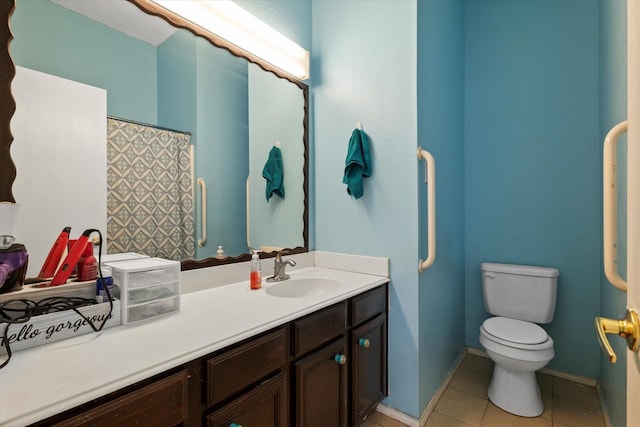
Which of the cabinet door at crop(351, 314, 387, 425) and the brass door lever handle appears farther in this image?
the cabinet door at crop(351, 314, 387, 425)

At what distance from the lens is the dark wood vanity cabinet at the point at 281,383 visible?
707 millimetres

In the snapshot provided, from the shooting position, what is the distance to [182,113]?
1.34 meters

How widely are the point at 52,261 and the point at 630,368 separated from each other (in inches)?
59.6

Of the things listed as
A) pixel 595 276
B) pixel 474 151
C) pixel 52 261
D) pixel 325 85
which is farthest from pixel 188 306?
pixel 595 276

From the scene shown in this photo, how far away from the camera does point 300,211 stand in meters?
1.93

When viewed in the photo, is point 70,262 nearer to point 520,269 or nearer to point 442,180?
point 442,180

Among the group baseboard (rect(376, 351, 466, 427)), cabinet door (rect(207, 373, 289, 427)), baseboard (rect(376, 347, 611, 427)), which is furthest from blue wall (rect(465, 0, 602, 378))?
cabinet door (rect(207, 373, 289, 427))

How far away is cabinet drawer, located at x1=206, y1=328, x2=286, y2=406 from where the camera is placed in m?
0.85

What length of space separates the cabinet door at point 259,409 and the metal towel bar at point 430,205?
0.93 m

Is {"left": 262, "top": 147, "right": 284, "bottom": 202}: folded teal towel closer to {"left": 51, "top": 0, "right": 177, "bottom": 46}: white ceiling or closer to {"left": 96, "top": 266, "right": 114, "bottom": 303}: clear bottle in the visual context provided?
{"left": 51, "top": 0, "right": 177, "bottom": 46}: white ceiling

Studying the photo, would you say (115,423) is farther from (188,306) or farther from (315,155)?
(315,155)

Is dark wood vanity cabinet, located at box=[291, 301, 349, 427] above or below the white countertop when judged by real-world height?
below

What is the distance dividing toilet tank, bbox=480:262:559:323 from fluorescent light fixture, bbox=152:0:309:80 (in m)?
1.89

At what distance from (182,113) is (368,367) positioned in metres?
1.51
